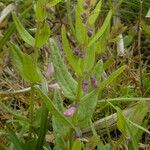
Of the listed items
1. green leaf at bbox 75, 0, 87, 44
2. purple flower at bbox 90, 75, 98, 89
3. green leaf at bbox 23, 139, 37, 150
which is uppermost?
green leaf at bbox 75, 0, 87, 44

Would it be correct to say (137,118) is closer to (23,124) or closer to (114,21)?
(23,124)

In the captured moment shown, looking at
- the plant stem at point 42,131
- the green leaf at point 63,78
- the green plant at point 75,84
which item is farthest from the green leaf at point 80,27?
the plant stem at point 42,131

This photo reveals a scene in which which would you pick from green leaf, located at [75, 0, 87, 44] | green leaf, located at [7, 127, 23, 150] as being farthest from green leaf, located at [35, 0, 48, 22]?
green leaf, located at [7, 127, 23, 150]

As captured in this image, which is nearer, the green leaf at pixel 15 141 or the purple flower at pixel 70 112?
the purple flower at pixel 70 112

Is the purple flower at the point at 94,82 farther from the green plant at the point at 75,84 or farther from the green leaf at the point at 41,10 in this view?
the green leaf at the point at 41,10

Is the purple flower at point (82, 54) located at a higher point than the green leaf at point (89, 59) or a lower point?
higher

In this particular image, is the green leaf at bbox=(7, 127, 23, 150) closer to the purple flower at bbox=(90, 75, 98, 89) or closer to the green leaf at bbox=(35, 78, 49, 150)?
the green leaf at bbox=(35, 78, 49, 150)

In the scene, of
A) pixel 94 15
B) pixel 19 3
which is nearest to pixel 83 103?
pixel 94 15
